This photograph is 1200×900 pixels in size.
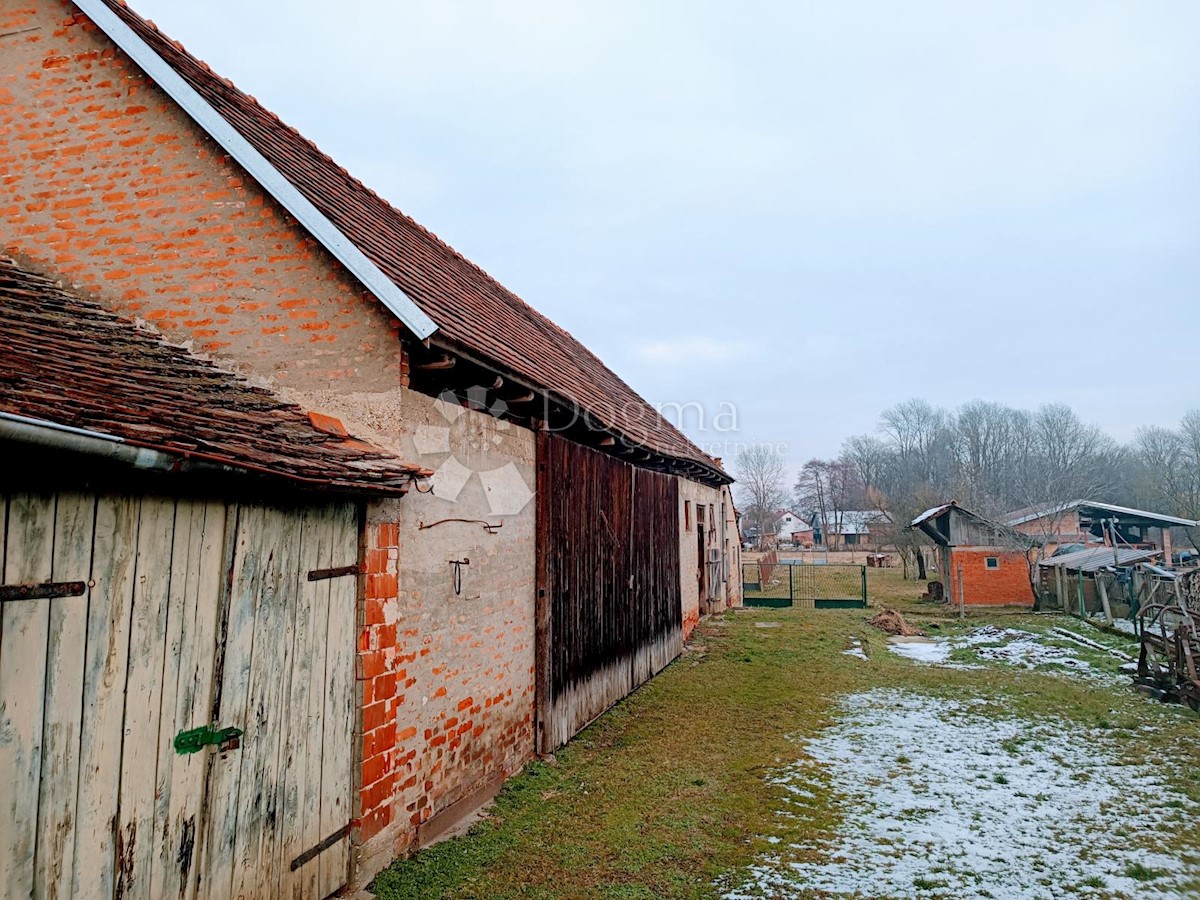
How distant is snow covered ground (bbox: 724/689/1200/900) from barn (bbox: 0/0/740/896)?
2.53 m

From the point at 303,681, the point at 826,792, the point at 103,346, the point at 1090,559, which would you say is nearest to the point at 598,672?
the point at 826,792

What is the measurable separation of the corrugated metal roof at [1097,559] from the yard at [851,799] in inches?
336

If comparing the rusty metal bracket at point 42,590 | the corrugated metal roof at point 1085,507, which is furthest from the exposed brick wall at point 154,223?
the corrugated metal roof at point 1085,507

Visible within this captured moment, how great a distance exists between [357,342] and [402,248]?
2.75 metres

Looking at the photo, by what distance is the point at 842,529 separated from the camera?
74.6m

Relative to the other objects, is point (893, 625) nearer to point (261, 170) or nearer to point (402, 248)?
point (402, 248)

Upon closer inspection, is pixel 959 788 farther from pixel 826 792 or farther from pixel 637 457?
pixel 637 457

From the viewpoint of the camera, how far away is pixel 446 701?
5637mm

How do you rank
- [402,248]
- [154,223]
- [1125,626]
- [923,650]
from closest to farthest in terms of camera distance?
[154,223] < [402,248] < [923,650] < [1125,626]

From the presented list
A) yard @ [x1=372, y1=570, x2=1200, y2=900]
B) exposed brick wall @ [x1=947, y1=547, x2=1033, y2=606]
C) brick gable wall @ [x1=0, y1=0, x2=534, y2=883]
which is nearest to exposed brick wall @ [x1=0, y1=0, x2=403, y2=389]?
brick gable wall @ [x1=0, y1=0, x2=534, y2=883]

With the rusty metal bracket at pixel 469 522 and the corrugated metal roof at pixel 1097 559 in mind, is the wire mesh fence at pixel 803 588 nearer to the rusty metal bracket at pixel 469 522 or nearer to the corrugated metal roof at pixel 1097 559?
the corrugated metal roof at pixel 1097 559

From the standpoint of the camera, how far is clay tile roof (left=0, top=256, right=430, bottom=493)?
3057 millimetres

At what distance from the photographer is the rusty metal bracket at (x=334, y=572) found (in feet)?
14.5

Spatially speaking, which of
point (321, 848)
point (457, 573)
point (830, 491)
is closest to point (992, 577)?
point (457, 573)
